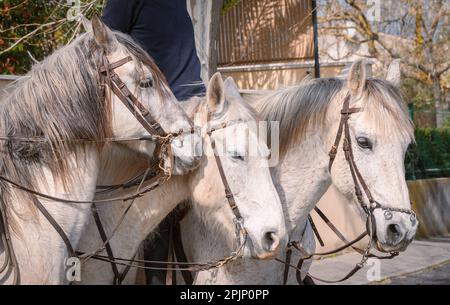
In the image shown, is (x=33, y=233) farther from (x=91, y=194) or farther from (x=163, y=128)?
(x=163, y=128)

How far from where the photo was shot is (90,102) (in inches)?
131

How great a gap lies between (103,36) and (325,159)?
1.66 m

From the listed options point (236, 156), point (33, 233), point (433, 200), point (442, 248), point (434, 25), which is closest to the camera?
point (33, 233)

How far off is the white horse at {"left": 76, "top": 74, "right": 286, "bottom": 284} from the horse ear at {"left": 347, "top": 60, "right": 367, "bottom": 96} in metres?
0.77

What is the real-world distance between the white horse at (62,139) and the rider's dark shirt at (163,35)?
3.11 feet

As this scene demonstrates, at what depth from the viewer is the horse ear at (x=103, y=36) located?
3322 mm

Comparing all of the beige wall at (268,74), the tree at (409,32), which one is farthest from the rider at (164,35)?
the tree at (409,32)

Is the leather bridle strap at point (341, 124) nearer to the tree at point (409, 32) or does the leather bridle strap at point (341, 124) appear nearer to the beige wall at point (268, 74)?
the beige wall at point (268, 74)

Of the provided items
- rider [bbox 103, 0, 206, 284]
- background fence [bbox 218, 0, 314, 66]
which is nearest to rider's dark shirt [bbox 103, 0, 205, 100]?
rider [bbox 103, 0, 206, 284]

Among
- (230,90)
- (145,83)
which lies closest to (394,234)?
(230,90)

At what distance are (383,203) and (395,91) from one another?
2.65 ft

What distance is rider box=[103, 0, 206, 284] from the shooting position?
4.41m

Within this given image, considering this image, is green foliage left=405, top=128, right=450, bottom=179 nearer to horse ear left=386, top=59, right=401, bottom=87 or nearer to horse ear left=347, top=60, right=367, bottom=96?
horse ear left=386, top=59, right=401, bottom=87
